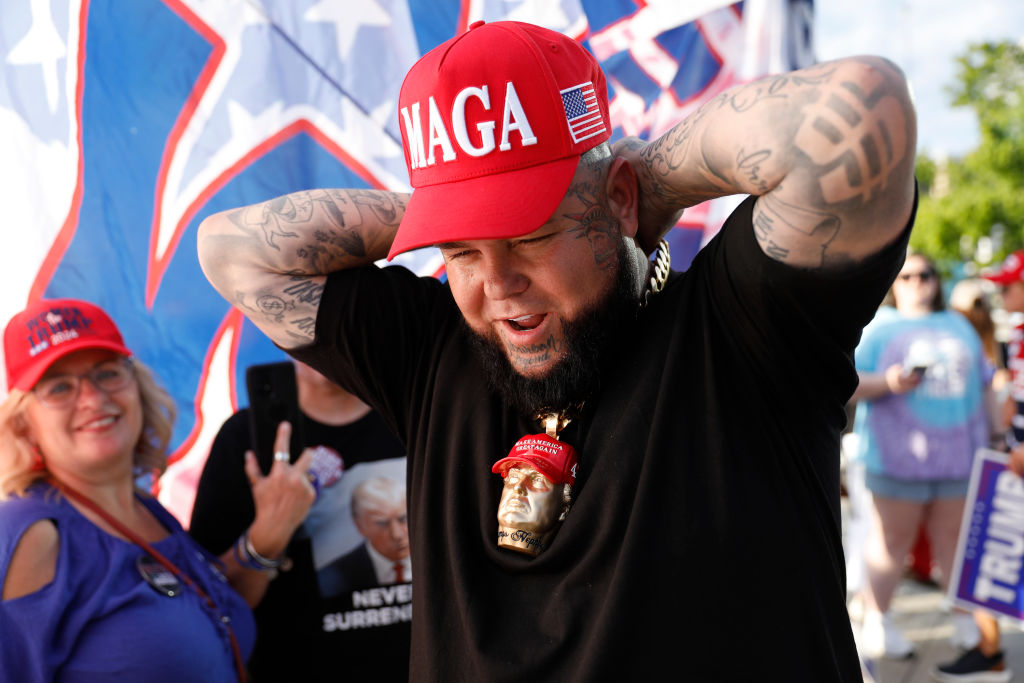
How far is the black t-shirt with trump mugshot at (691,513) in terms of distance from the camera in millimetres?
1248

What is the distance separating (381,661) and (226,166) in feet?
5.30

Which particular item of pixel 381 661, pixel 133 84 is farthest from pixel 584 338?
pixel 133 84

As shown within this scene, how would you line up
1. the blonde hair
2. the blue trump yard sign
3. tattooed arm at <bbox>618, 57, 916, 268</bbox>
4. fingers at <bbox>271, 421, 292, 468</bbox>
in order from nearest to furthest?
tattooed arm at <bbox>618, 57, 916, 268</bbox>, the blonde hair, fingers at <bbox>271, 421, 292, 468</bbox>, the blue trump yard sign

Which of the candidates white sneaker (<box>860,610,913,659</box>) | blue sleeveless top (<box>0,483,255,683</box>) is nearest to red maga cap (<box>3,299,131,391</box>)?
blue sleeveless top (<box>0,483,255,683</box>)

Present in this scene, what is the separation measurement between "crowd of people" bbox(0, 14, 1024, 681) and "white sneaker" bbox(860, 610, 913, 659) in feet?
11.9

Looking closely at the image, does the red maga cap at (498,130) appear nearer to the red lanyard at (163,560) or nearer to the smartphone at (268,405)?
the smartphone at (268,405)

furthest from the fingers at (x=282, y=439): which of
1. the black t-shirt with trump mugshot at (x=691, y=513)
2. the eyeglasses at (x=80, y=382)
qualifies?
the black t-shirt with trump mugshot at (x=691, y=513)

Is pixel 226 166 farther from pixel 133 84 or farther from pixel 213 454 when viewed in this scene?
pixel 213 454

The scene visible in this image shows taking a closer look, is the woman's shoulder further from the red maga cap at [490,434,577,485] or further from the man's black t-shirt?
the red maga cap at [490,434,577,485]

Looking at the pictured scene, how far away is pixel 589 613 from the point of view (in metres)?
1.30

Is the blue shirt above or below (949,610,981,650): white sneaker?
above

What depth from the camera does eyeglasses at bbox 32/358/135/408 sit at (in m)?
2.22

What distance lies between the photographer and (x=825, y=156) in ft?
3.88

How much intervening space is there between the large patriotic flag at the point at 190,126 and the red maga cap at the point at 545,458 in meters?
1.42
